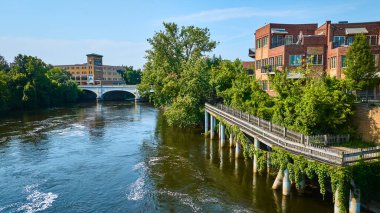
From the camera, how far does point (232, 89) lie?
148 ft

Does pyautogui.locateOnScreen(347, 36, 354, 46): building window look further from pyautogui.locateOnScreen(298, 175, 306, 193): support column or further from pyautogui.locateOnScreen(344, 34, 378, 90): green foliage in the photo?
pyautogui.locateOnScreen(298, 175, 306, 193): support column

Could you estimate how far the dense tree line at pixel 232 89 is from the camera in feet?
88.3

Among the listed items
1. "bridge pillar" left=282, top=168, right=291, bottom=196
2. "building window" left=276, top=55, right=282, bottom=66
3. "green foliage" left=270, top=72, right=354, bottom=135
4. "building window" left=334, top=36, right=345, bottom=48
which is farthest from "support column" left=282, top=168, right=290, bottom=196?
"building window" left=334, top=36, right=345, bottom=48

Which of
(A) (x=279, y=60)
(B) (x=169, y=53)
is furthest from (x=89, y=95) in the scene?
(A) (x=279, y=60)

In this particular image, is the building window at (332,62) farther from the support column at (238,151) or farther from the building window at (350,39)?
the support column at (238,151)

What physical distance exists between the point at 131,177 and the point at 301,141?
Result: 52.5ft

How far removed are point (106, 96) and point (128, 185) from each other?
11423 cm

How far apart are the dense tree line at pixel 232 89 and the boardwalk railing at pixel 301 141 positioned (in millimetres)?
1830

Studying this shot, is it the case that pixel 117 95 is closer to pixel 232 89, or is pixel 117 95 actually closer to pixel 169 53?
pixel 169 53

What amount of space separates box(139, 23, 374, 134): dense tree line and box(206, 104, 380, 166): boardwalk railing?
1830 mm

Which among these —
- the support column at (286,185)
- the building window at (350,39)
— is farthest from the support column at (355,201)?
the building window at (350,39)

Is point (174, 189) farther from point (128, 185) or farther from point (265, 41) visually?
point (265, 41)

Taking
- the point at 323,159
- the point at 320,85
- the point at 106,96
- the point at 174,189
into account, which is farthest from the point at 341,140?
the point at 106,96

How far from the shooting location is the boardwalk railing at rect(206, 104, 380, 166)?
19.9m
